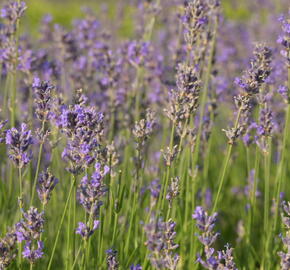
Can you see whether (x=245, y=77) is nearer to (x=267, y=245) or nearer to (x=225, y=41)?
(x=267, y=245)

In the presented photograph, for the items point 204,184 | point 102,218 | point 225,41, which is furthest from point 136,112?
point 225,41

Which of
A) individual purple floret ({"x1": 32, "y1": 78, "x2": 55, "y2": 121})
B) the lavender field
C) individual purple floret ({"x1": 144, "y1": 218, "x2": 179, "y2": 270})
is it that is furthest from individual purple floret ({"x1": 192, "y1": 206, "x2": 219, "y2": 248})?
individual purple floret ({"x1": 32, "y1": 78, "x2": 55, "y2": 121})

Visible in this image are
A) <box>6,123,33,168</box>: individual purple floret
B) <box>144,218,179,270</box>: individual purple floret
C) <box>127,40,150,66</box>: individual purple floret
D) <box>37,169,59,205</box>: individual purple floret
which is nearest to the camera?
<box>144,218,179,270</box>: individual purple floret

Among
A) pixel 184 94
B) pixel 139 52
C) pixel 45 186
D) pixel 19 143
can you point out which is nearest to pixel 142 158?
pixel 184 94

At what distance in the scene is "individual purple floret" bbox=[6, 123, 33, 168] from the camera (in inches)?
78.9

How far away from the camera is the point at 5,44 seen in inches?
120

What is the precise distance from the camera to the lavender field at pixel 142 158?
6.66 feet

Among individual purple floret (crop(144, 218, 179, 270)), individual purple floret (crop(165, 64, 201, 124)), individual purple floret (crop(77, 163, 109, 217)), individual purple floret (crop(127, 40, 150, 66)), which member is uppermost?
individual purple floret (crop(127, 40, 150, 66))

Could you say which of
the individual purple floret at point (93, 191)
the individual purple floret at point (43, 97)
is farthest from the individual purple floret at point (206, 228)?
the individual purple floret at point (43, 97)

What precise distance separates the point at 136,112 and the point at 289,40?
1.34m

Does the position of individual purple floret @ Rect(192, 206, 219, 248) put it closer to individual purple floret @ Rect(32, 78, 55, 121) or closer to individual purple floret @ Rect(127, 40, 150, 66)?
individual purple floret @ Rect(32, 78, 55, 121)

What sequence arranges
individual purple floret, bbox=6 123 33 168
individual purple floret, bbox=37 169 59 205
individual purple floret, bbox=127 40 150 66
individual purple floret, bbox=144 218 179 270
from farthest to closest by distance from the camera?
individual purple floret, bbox=127 40 150 66, individual purple floret, bbox=37 169 59 205, individual purple floret, bbox=6 123 33 168, individual purple floret, bbox=144 218 179 270

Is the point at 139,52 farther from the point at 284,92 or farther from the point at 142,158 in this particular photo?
the point at 284,92

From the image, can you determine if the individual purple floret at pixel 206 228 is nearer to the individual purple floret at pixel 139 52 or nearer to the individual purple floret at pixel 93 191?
the individual purple floret at pixel 93 191
